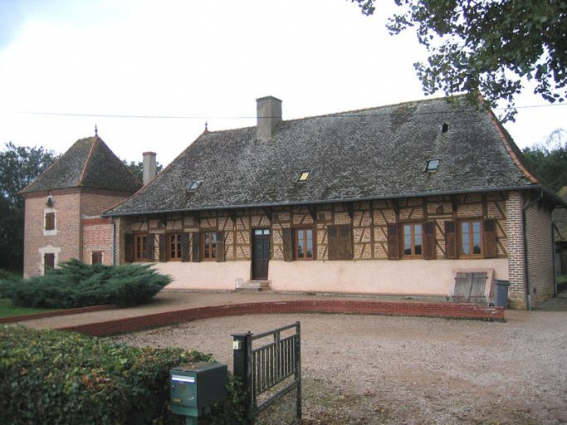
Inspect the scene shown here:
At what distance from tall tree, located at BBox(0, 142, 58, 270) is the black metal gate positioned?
39.1 m

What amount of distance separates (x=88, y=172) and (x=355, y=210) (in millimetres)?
15157

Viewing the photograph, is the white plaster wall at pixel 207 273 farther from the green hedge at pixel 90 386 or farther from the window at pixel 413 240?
the green hedge at pixel 90 386

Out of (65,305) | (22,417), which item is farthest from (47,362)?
(65,305)

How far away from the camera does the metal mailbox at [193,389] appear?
382 cm

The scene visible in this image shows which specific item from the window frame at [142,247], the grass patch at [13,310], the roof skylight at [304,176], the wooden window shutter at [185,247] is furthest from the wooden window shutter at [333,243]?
the grass patch at [13,310]

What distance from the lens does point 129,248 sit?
870 inches

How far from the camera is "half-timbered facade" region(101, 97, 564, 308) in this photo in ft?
50.0

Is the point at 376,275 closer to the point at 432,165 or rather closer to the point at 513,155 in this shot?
the point at 432,165

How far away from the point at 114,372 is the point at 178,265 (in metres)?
17.3

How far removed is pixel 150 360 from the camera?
158 inches

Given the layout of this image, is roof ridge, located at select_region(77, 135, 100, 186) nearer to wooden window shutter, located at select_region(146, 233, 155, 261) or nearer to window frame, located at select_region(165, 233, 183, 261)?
wooden window shutter, located at select_region(146, 233, 155, 261)

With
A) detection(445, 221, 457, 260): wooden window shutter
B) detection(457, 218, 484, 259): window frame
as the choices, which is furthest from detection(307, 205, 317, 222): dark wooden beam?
detection(457, 218, 484, 259): window frame

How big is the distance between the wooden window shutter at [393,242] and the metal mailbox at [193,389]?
42.8 feet

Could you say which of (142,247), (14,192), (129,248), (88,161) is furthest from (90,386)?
(14,192)
